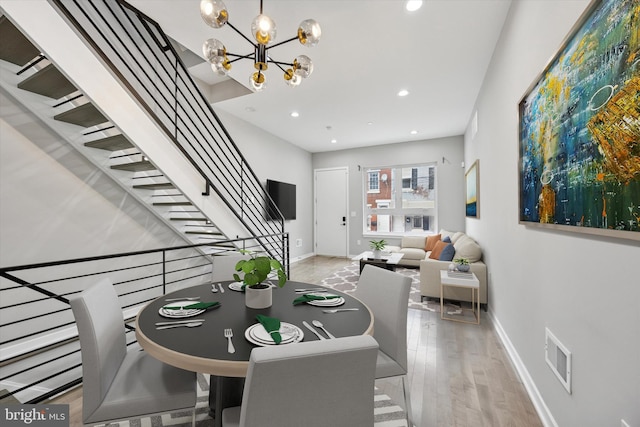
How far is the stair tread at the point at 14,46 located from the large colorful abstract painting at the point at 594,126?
112 inches

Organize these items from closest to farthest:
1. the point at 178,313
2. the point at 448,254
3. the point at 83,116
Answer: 1. the point at 178,313
2. the point at 83,116
3. the point at 448,254

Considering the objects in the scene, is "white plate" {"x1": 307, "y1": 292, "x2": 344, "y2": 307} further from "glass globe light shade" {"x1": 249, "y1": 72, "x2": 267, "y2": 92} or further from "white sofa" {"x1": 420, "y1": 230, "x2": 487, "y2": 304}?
"white sofa" {"x1": 420, "y1": 230, "x2": 487, "y2": 304}

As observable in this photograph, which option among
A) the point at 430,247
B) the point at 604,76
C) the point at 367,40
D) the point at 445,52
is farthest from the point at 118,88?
the point at 430,247

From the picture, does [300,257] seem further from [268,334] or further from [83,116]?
[268,334]

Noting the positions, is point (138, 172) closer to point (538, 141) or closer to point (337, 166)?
point (538, 141)

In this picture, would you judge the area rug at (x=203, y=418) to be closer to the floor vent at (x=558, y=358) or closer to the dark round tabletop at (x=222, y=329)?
the dark round tabletop at (x=222, y=329)

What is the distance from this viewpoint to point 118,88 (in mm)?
2049

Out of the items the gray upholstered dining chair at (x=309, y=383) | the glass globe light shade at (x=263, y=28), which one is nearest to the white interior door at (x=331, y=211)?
the glass globe light shade at (x=263, y=28)

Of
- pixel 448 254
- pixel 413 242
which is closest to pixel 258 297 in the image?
pixel 448 254

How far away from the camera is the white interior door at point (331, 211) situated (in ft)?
23.3

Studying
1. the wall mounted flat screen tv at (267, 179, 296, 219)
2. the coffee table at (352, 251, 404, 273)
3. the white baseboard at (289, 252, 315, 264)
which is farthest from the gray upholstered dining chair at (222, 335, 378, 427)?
the white baseboard at (289, 252, 315, 264)

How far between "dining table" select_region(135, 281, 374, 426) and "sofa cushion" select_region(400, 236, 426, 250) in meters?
4.63

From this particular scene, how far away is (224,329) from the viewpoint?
1.15 metres

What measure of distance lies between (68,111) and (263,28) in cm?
165
